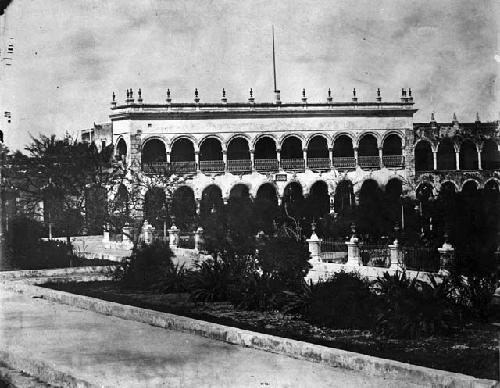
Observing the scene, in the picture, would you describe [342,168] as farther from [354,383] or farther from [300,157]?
[354,383]

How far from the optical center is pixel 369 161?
39.9m

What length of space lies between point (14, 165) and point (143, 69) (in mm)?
5165

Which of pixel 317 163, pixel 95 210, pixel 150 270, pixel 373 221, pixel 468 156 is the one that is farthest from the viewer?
pixel 468 156

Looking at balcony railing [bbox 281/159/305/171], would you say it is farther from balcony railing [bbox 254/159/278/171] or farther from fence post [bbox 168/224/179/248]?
fence post [bbox 168/224/179/248]

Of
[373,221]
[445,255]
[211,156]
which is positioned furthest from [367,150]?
[445,255]

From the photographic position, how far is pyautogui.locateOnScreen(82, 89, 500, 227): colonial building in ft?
125

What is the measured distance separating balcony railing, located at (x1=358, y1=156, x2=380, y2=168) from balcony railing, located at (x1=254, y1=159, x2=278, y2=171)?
4288 millimetres

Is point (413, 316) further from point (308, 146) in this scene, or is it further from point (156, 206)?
point (308, 146)

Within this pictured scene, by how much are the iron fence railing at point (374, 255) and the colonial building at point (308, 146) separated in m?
A: 18.8

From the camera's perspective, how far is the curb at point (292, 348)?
6.60m

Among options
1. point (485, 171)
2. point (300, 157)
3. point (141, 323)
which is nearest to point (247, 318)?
point (141, 323)

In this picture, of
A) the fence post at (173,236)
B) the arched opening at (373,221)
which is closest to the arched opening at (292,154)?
the arched opening at (373,221)

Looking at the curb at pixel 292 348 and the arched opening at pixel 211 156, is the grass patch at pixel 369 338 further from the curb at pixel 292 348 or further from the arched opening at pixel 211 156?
the arched opening at pixel 211 156

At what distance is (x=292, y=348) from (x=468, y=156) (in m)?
35.4
